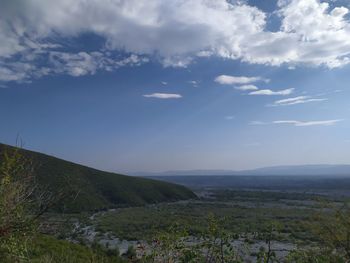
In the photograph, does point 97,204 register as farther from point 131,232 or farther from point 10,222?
point 10,222

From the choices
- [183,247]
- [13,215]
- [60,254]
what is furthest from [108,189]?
[183,247]

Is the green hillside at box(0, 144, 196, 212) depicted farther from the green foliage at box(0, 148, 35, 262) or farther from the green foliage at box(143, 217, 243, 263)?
the green foliage at box(143, 217, 243, 263)

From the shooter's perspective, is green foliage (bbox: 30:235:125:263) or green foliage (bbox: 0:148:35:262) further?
green foliage (bbox: 30:235:125:263)

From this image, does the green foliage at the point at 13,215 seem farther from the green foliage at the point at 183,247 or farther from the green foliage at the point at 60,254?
the green foliage at the point at 183,247

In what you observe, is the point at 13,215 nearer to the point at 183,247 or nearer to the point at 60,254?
the point at 183,247

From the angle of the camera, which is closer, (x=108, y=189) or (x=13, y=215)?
(x=13, y=215)

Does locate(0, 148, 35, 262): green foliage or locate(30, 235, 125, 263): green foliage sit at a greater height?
locate(0, 148, 35, 262): green foliage

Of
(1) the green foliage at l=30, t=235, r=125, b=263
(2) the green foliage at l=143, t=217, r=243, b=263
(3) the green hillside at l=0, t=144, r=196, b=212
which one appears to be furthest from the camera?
(3) the green hillside at l=0, t=144, r=196, b=212

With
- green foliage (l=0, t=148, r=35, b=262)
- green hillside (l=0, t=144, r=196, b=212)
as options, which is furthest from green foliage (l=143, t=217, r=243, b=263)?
green hillside (l=0, t=144, r=196, b=212)

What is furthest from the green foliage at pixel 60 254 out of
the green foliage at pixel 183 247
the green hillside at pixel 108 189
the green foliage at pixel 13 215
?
the green hillside at pixel 108 189

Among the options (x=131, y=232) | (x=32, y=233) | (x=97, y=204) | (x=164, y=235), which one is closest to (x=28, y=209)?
(x=32, y=233)

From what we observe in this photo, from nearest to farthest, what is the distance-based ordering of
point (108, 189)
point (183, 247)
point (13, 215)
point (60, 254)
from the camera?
point (183, 247), point (13, 215), point (60, 254), point (108, 189)

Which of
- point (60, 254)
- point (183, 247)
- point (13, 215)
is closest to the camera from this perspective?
point (183, 247)
